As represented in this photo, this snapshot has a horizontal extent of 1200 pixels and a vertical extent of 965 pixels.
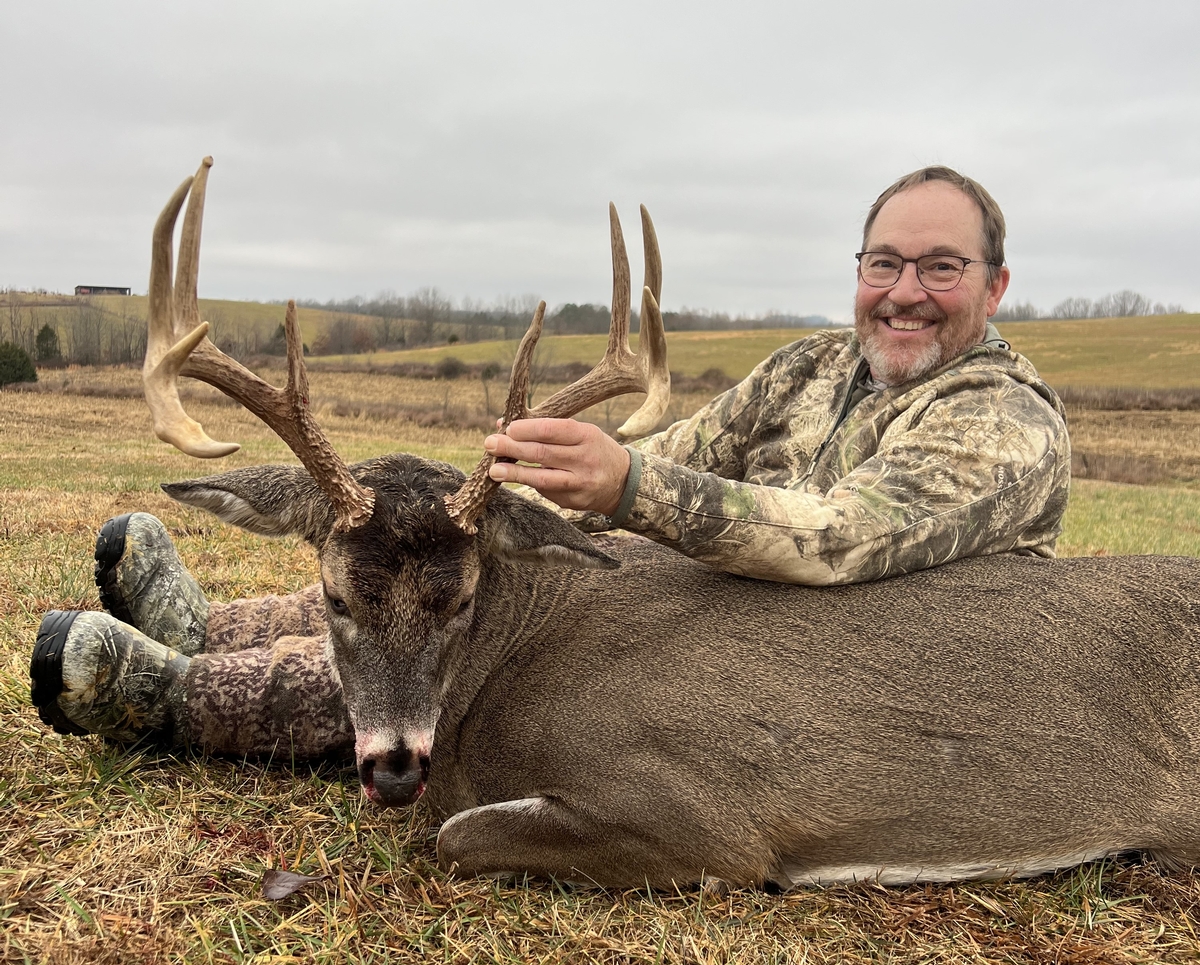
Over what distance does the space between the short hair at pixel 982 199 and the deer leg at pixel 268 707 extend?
3645 mm

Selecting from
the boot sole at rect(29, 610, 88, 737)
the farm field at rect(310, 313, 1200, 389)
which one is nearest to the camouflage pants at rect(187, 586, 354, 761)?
the boot sole at rect(29, 610, 88, 737)

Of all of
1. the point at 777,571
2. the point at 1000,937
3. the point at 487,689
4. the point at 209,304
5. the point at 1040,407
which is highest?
the point at 209,304

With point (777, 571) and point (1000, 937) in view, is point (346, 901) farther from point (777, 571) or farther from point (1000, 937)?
point (1000, 937)

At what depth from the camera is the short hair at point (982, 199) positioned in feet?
15.5

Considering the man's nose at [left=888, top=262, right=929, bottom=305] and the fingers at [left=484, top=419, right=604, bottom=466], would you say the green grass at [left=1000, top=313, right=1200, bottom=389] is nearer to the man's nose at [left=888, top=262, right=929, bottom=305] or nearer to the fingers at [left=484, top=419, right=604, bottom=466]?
the man's nose at [left=888, top=262, right=929, bottom=305]

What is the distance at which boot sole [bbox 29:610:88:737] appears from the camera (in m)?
3.48

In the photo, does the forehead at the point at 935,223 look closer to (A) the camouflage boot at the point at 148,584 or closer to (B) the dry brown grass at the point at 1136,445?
(A) the camouflage boot at the point at 148,584

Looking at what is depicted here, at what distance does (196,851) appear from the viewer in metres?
3.35

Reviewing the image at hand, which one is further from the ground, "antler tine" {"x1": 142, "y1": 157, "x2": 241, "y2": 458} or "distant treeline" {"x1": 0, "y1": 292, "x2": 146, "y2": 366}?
"distant treeline" {"x1": 0, "y1": 292, "x2": 146, "y2": 366}

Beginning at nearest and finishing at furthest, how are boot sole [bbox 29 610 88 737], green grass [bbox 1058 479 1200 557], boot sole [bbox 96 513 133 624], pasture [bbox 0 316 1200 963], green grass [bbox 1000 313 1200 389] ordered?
pasture [bbox 0 316 1200 963], boot sole [bbox 29 610 88 737], boot sole [bbox 96 513 133 624], green grass [bbox 1058 479 1200 557], green grass [bbox 1000 313 1200 389]

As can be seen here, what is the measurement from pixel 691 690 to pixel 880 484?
3.66 ft

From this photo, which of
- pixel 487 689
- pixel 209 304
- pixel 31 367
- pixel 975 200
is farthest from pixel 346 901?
pixel 209 304

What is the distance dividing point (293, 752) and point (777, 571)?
2.15 meters

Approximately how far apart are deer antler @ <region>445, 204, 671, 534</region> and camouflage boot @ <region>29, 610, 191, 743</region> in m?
1.50
